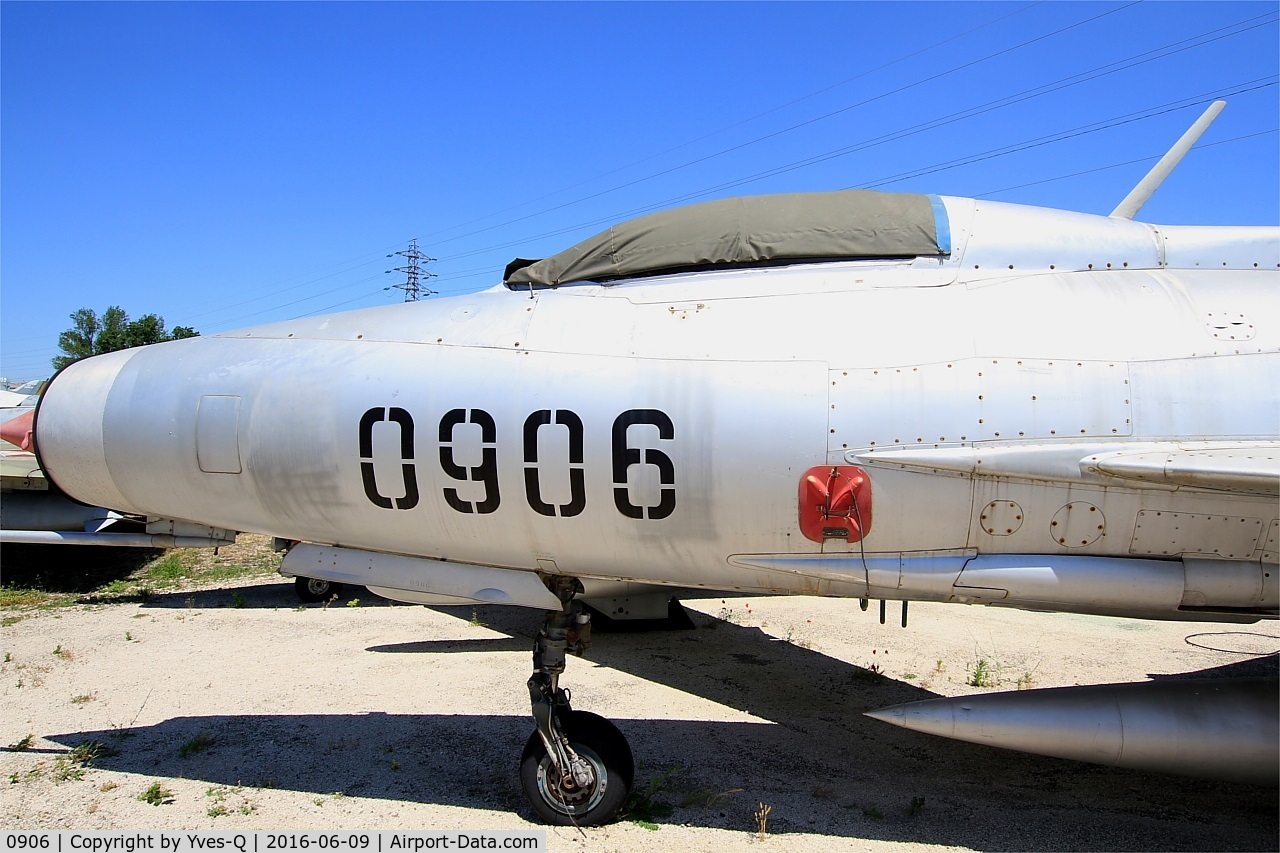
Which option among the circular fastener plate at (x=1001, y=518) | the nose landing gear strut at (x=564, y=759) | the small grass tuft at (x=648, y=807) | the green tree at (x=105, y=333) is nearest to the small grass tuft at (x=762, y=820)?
the small grass tuft at (x=648, y=807)

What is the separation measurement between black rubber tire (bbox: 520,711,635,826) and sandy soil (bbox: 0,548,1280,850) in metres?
0.11

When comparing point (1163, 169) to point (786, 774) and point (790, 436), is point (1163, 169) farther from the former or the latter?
point (786, 774)

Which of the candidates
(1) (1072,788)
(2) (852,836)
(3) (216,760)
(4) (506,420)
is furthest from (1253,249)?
(3) (216,760)

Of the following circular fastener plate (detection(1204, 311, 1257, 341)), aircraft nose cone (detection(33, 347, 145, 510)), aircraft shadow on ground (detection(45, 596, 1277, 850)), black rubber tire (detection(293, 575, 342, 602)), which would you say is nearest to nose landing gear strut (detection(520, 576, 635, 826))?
aircraft shadow on ground (detection(45, 596, 1277, 850))

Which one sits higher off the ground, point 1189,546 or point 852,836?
point 1189,546

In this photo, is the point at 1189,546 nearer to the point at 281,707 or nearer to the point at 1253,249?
the point at 1253,249

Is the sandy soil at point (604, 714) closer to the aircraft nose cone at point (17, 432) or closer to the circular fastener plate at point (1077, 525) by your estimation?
the circular fastener plate at point (1077, 525)

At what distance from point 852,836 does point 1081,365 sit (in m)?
2.72

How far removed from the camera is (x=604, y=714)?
21.3ft

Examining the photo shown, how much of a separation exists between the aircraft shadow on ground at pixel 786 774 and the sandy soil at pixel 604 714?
0.02 meters

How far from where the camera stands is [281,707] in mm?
6512

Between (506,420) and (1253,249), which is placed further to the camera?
(1253,249)

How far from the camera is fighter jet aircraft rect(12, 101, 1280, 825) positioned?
412 centimetres

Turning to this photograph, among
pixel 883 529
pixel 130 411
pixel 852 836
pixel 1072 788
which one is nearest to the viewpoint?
pixel 883 529
